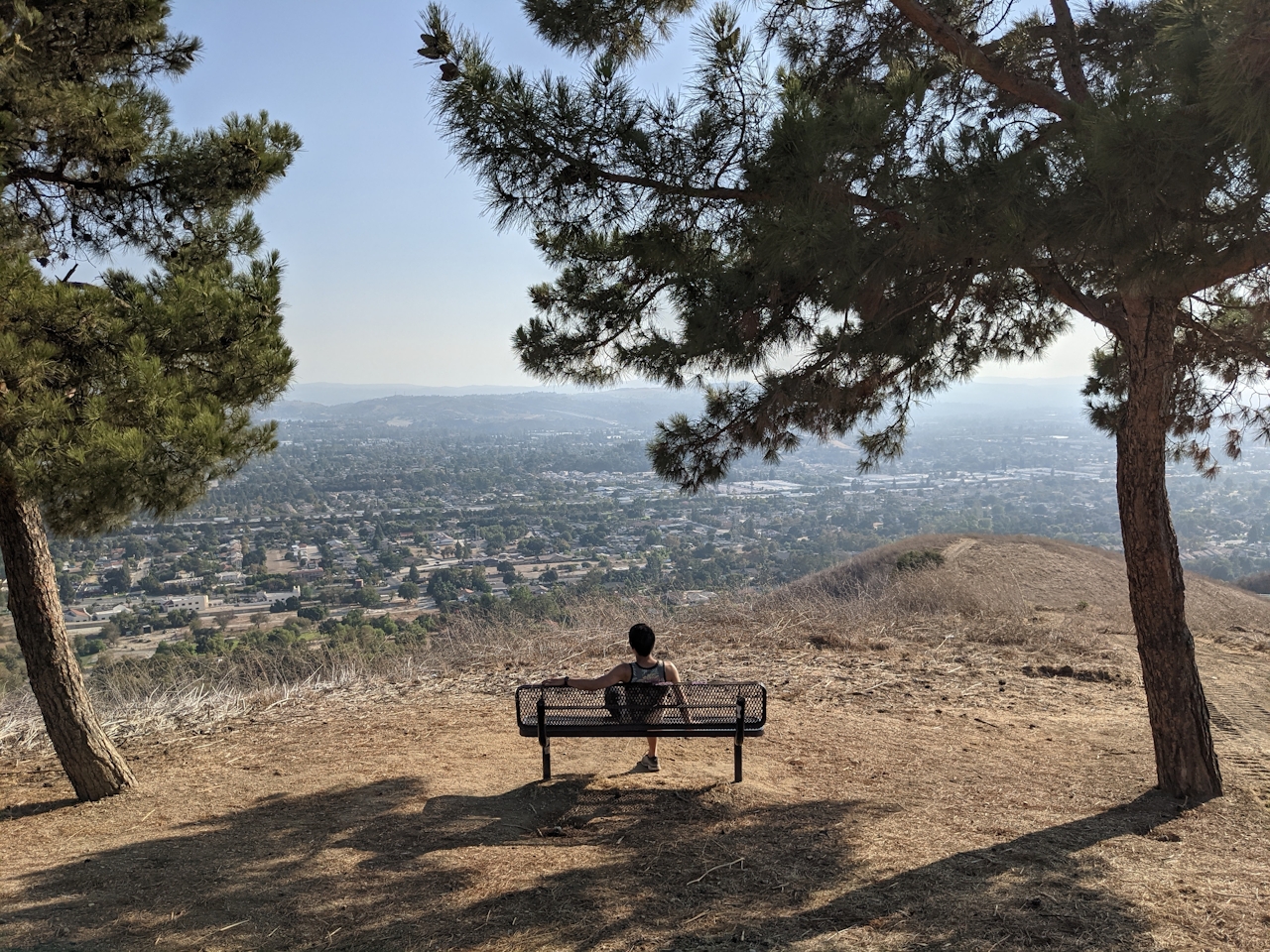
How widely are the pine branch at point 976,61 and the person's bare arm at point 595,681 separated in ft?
12.4

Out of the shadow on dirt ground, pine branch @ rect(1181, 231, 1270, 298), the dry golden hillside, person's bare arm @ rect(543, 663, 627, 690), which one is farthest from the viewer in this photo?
the dry golden hillside

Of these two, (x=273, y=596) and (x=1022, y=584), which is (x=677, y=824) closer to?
(x=1022, y=584)

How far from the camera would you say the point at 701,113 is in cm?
477

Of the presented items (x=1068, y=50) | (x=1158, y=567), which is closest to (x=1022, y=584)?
(x=1158, y=567)

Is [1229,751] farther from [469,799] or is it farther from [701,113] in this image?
[701,113]

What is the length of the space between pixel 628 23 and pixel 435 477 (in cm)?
3723

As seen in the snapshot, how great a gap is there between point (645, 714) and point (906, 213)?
9.71 ft

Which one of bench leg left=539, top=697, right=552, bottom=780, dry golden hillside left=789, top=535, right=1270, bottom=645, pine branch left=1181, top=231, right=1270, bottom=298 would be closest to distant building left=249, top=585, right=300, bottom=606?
dry golden hillside left=789, top=535, right=1270, bottom=645

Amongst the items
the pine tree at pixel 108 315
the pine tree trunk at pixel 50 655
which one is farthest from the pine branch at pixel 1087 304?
the pine tree trunk at pixel 50 655

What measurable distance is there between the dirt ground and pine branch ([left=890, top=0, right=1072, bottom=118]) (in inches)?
146

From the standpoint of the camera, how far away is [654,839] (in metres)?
4.28

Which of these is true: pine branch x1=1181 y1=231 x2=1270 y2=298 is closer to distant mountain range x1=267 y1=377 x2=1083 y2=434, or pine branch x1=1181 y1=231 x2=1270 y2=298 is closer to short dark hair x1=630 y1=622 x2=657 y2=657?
short dark hair x1=630 y1=622 x2=657 y2=657

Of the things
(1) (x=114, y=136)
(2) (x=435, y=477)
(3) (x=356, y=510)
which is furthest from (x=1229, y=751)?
(2) (x=435, y=477)

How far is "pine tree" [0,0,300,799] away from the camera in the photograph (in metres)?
4.09
